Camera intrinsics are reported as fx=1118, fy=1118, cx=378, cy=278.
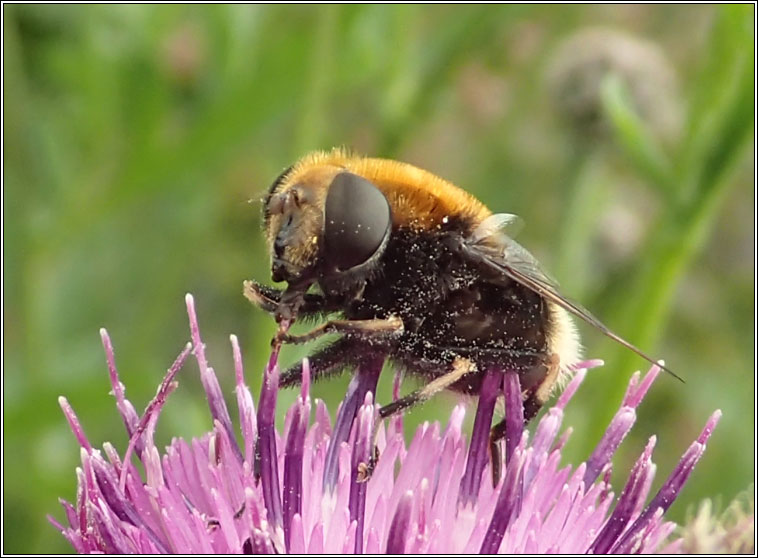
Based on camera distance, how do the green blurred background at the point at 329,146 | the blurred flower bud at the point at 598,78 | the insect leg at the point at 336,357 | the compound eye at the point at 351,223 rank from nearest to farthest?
the compound eye at the point at 351,223 < the insect leg at the point at 336,357 < the green blurred background at the point at 329,146 < the blurred flower bud at the point at 598,78

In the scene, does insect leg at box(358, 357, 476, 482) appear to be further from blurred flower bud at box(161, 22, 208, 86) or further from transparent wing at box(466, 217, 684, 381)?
blurred flower bud at box(161, 22, 208, 86)

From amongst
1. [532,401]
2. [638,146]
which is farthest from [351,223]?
[638,146]

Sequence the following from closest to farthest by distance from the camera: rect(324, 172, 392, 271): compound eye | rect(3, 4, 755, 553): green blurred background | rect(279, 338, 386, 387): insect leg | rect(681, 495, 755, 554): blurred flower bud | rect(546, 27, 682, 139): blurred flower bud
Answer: rect(324, 172, 392, 271): compound eye
rect(279, 338, 386, 387): insect leg
rect(681, 495, 755, 554): blurred flower bud
rect(3, 4, 755, 553): green blurred background
rect(546, 27, 682, 139): blurred flower bud

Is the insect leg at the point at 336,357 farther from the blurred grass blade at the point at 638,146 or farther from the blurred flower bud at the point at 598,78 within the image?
the blurred flower bud at the point at 598,78

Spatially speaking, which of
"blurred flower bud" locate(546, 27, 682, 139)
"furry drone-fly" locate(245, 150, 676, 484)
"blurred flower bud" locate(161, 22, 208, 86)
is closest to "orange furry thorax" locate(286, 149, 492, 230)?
"furry drone-fly" locate(245, 150, 676, 484)

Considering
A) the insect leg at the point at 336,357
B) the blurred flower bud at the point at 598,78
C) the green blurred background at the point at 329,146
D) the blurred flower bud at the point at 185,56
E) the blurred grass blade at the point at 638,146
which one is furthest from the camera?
the blurred flower bud at the point at 185,56

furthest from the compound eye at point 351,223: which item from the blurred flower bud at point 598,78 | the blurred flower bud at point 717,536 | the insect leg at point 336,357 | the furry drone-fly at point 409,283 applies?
the blurred flower bud at point 598,78

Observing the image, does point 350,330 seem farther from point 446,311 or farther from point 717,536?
point 717,536

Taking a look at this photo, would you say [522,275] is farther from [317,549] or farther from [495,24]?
[495,24]
